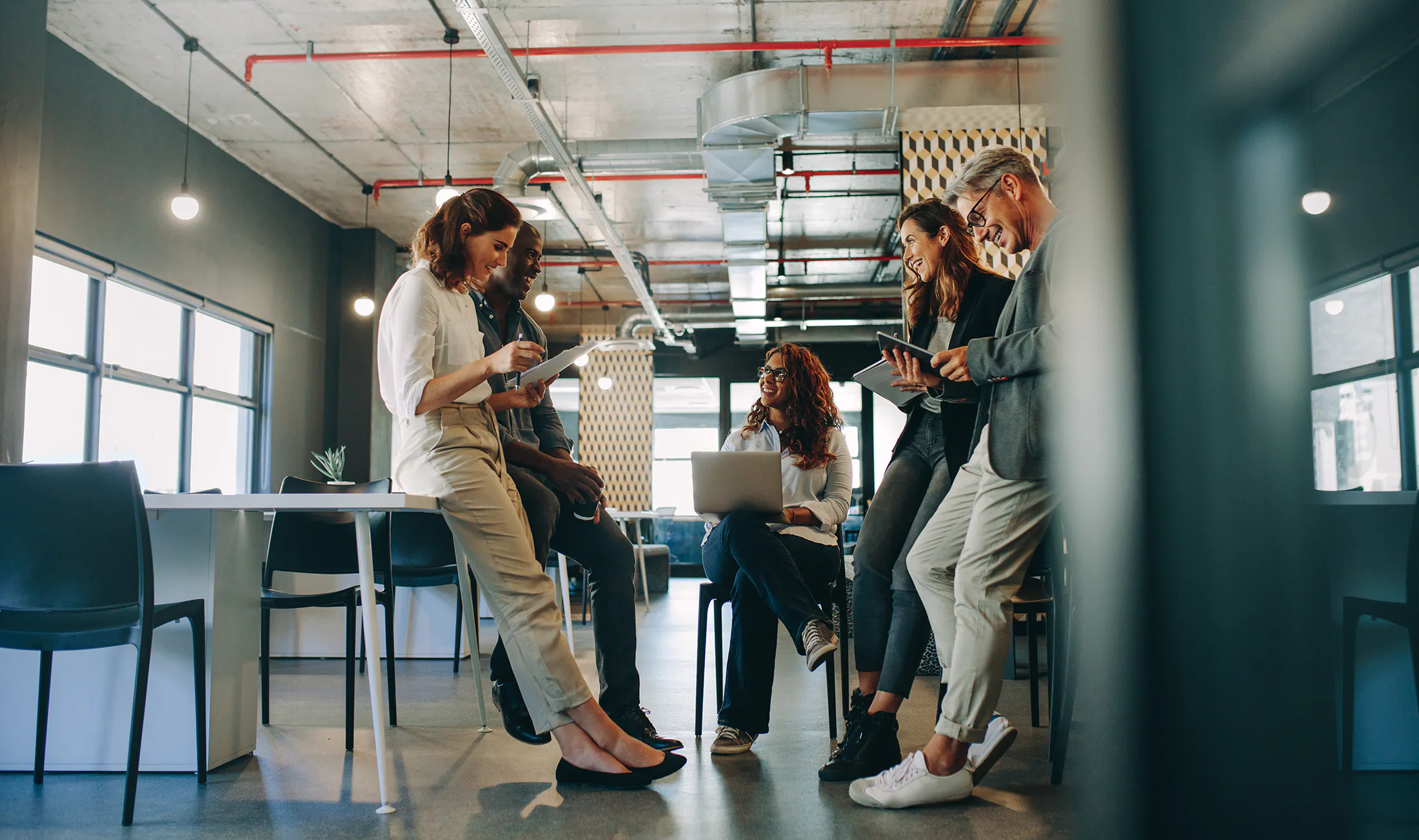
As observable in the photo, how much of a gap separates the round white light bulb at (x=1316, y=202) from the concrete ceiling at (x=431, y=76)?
484 centimetres

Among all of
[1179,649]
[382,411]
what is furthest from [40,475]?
[382,411]

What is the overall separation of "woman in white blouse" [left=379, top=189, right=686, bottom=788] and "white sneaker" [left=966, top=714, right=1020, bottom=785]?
0.66m

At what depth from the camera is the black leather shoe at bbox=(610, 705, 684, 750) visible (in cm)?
236

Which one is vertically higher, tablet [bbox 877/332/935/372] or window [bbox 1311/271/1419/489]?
tablet [bbox 877/332/935/372]

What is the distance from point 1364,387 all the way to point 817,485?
2.81m

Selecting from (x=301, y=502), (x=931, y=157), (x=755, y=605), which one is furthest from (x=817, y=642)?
(x=931, y=157)

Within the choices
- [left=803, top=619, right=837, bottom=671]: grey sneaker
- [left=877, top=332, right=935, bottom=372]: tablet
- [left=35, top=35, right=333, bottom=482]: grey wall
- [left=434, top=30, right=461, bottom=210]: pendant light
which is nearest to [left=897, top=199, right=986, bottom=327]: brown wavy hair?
[left=877, top=332, right=935, bottom=372]: tablet

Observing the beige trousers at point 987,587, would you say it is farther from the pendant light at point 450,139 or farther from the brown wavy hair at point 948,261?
the pendant light at point 450,139

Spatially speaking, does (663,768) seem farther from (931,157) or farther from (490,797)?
(931,157)

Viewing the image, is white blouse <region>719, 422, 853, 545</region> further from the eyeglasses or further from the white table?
the white table

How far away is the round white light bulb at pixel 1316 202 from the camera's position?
290 millimetres

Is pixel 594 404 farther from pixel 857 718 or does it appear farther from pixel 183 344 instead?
pixel 857 718

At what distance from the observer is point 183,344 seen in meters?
6.96

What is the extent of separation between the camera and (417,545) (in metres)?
3.91
